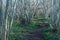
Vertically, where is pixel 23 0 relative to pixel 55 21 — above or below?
above

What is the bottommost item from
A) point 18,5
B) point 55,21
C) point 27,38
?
point 27,38

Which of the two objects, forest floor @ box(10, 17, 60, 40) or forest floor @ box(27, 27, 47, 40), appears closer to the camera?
forest floor @ box(10, 17, 60, 40)

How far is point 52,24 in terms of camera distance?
536 inches

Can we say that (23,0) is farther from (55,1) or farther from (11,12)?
(11,12)

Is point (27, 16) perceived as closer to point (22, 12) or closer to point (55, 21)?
point (22, 12)

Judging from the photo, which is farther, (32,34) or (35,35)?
(32,34)

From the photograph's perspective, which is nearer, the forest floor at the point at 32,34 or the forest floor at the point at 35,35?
the forest floor at the point at 32,34

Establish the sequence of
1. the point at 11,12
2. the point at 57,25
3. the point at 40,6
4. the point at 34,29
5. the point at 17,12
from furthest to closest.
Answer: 1. the point at 40,6
2. the point at 17,12
3. the point at 34,29
4. the point at 57,25
5. the point at 11,12

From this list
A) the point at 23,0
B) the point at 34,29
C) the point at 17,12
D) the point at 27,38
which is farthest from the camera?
the point at 23,0

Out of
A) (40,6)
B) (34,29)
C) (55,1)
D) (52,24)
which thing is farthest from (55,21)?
(40,6)

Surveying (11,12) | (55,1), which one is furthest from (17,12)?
(11,12)

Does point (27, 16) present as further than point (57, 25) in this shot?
Yes

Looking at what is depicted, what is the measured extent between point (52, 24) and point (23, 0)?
5.16 metres

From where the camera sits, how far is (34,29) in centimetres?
1467
